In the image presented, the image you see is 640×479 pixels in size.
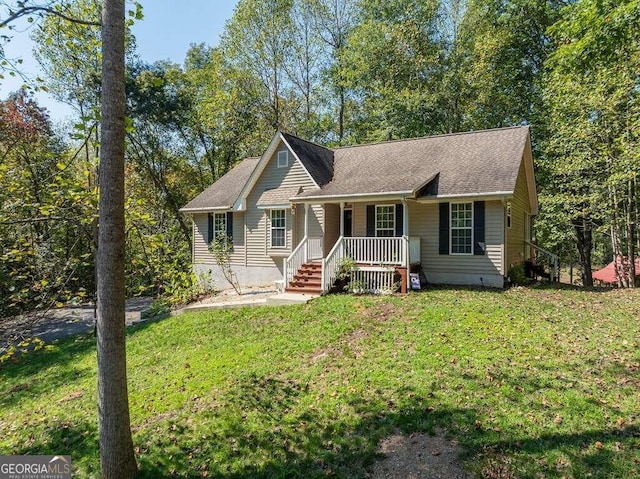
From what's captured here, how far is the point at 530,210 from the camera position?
687 inches

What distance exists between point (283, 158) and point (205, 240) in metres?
5.87

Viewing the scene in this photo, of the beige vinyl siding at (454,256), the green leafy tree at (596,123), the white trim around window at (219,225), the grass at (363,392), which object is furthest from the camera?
the white trim around window at (219,225)

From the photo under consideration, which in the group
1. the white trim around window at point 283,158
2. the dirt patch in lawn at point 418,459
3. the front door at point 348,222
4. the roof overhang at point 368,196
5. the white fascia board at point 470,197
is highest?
the white trim around window at point 283,158

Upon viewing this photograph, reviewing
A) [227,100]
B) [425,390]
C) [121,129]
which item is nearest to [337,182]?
[425,390]

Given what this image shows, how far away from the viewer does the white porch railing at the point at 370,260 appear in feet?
38.7

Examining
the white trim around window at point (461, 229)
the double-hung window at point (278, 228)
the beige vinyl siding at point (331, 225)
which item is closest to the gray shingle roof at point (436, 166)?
the white trim around window at point (461, 229)

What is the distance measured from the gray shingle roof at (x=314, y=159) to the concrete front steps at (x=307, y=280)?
3.28 m

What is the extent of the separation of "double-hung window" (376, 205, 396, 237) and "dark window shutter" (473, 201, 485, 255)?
2670 mm

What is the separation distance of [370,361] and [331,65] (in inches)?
987

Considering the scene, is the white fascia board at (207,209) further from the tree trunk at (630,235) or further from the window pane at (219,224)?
the tree trunk at (630,235)

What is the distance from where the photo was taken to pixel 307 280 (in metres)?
12.8

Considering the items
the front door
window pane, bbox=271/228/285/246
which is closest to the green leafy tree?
the front door

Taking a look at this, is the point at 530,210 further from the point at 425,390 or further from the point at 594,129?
the point at 425,390

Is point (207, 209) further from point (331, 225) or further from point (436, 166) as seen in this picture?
point (436, 166)
